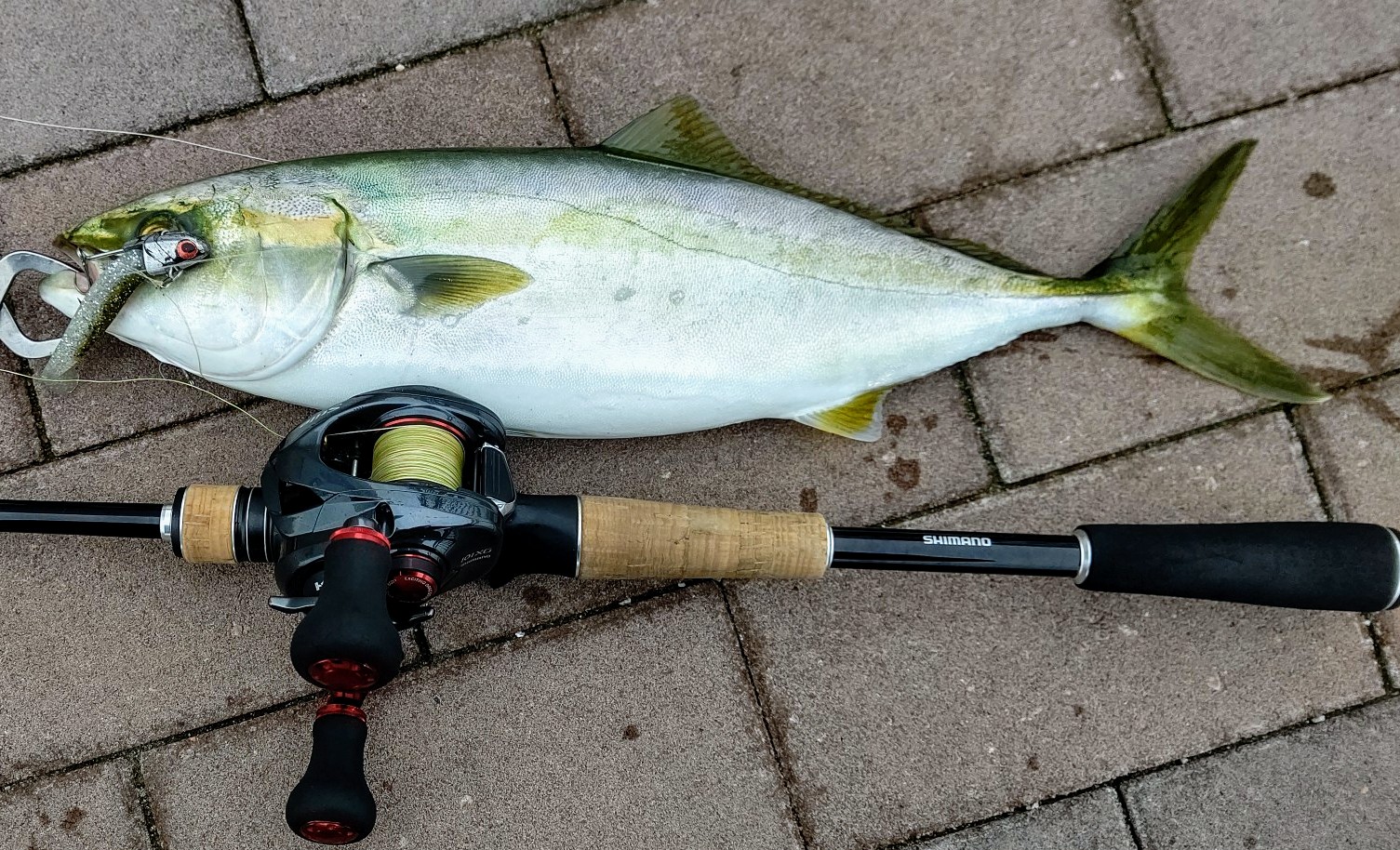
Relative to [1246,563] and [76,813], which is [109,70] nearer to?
[76,813]

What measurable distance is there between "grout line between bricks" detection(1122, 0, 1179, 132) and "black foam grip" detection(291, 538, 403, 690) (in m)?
2.37

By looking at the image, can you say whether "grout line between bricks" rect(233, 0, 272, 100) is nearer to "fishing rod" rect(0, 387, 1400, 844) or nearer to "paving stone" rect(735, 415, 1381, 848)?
"fishing rod" rect(0, 387, 1400, 844)

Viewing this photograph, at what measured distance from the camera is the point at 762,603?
2.43 m

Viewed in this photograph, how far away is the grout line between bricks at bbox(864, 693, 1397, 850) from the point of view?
7.77ft

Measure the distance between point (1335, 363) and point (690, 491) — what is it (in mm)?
1777

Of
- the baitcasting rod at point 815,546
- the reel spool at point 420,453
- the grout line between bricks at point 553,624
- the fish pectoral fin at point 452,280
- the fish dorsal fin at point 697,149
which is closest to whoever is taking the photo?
the reel spool at point 420,453

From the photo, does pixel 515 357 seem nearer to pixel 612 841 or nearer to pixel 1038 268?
pixel 612 841

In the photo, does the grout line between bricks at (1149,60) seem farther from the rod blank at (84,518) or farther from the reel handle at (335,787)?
the rod blank at (84,518)

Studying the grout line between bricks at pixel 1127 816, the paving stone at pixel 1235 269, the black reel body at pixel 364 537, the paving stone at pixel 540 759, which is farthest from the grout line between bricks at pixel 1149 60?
the black reel body at pixel 364 537

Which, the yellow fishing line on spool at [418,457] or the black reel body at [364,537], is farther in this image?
the yellow fishing line on spool at [418,457]

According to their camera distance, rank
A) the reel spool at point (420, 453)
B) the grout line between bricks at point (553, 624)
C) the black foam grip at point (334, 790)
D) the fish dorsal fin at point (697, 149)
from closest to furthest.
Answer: the black foam grip at point (334, 790) < the reel spool at point (420, 453) < the fish dorsal fin at point (697, 149) < the grout line between bricks at point (553, 624)

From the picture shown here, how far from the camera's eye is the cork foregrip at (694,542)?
79.4 inches

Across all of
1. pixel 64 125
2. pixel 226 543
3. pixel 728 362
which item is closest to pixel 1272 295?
pixel 728 362

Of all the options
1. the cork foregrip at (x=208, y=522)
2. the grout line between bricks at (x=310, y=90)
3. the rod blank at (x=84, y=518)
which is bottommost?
the cork foregrip at (x=208, y=522)
